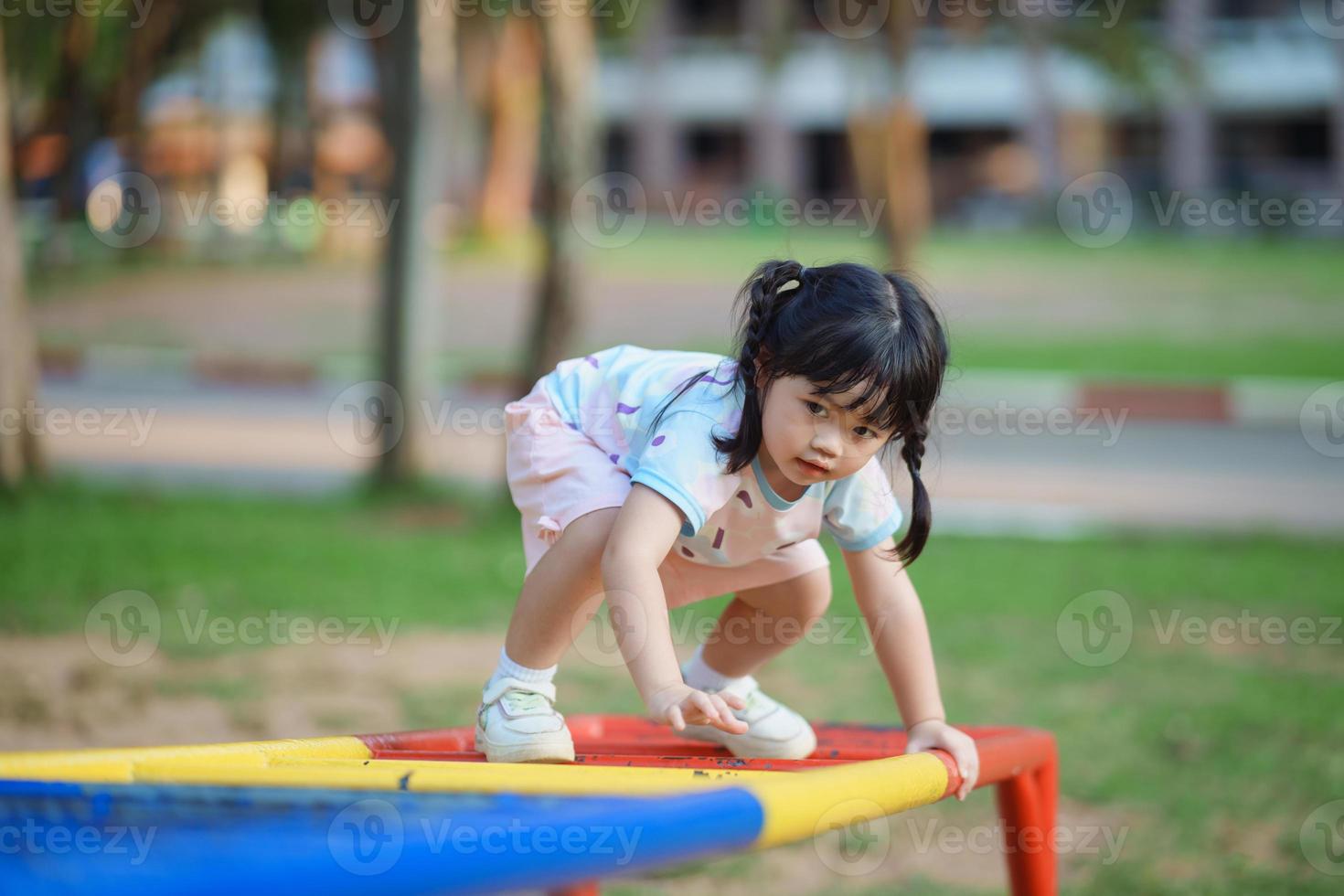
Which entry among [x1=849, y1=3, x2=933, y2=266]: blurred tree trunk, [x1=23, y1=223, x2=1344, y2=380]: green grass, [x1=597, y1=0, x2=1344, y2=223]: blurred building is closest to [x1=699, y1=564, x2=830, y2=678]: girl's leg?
[x1=23, y1=223, x2=1344, y2=380]: green grass

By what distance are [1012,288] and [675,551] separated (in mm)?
13638

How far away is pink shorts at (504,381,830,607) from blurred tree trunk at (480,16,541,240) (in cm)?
1827

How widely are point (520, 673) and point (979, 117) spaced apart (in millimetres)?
29764

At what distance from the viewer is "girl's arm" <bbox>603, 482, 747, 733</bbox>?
1865 millimetres

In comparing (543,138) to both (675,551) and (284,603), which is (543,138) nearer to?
(284,603)

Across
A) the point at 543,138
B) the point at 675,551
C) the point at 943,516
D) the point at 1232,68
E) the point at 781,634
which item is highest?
the point at 1232,68

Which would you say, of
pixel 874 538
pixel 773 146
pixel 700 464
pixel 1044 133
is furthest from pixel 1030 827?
pixel 773 146

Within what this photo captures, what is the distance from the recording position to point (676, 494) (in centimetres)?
190

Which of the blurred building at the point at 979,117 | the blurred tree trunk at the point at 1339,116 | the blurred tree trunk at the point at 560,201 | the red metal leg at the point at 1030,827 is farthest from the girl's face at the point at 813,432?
the blurred tree trunk at the point at 1339,116

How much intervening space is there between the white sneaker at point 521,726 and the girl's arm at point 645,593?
0.61 feet

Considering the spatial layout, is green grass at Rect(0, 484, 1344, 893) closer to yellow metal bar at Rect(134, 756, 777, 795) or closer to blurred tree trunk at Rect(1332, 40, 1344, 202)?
yellow metal bar at Rect(134, 756, 777, 795)

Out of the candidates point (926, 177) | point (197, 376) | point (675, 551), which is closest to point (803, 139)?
point (926, 177)

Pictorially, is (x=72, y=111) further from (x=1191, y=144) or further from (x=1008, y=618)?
(x=1191, y=144)

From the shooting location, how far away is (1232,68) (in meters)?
28.0
